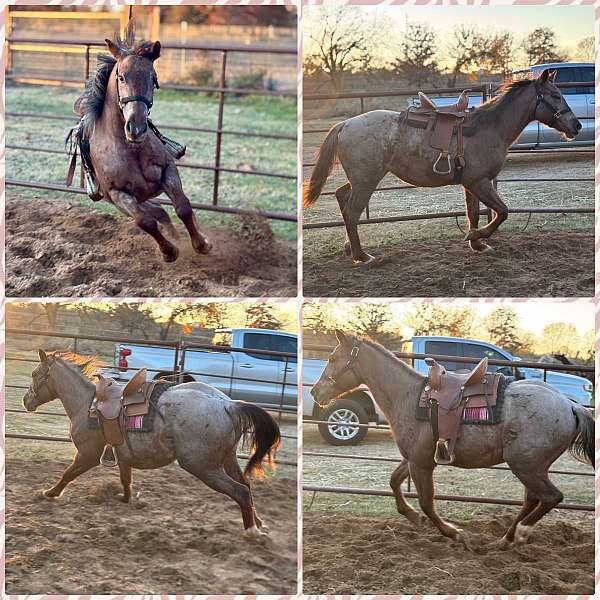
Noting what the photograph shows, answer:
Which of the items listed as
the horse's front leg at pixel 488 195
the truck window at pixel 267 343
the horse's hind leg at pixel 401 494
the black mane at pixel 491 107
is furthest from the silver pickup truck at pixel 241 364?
the black mane at pixel 491 107

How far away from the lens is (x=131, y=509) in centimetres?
462

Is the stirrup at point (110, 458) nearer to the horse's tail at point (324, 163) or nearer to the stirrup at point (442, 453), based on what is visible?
the stirrup at point (442, 453)

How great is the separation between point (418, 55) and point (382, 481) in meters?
2.98

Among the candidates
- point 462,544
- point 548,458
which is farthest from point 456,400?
point 462,544

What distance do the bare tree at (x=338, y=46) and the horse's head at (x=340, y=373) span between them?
2.03 m

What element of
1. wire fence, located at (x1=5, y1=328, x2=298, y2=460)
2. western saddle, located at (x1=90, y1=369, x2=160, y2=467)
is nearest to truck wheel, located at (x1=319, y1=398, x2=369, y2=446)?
wire fence, located at (x1=5, y1=328, x2=298, y2=460)

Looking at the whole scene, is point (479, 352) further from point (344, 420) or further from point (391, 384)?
point (391, 384)

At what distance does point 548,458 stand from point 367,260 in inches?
65.1

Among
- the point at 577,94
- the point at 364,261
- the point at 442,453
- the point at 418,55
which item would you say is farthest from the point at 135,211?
the point at 577,94

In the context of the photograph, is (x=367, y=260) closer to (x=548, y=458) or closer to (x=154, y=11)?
(x=548, y=458)

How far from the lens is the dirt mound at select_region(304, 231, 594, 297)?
496cm

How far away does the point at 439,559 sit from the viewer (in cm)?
437

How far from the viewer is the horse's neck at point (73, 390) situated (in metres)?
4.46

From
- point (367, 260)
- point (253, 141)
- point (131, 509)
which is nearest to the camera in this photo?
point (131, 509)
